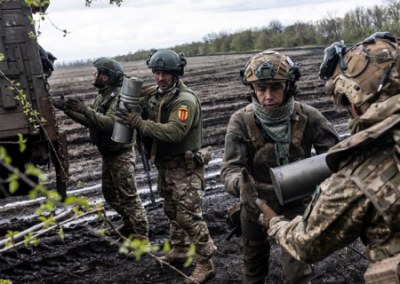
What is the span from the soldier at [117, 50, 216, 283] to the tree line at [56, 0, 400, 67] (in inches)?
1133

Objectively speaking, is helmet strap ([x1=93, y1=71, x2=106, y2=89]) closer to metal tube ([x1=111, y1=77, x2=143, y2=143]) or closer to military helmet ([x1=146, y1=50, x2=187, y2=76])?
military helmet ([x1=146, y1=50, x2=187, y2=76])

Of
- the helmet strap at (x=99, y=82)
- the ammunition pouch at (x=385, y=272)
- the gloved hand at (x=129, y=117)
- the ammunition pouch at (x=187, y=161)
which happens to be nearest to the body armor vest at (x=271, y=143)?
the ammunition pouch at (x=187, y=161)

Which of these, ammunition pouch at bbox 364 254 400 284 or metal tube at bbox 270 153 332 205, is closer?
ammunition pouch at bbox 364 254 400 284

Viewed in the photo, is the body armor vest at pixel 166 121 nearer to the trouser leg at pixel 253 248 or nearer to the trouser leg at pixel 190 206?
the trouser leg at pixel 190 206

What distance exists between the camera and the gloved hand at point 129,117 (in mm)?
4586

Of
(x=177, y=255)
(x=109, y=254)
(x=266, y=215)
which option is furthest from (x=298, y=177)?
(x=109, y=254)

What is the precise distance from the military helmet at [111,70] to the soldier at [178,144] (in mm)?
992

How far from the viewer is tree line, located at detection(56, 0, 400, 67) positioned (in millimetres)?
35000

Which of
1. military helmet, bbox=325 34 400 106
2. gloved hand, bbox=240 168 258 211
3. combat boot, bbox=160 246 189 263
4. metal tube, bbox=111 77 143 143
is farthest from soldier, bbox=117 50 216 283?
military helmet, bbox=325 34 400 106

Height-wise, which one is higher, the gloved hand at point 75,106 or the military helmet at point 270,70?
the military helmet at point 270,70

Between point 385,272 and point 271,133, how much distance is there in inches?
68.2

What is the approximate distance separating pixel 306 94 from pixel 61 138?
12218 millimetres

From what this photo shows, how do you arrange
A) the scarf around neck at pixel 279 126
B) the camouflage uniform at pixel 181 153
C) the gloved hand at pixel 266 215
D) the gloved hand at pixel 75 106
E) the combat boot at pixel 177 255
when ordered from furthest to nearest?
the gloved hand at pixel 75 106, the combat boot at pixel 177 255, the camouflage uniform at pixel 181 153, the scarf around neck at pixel 279 126, the gloved hand at pixel 266 215

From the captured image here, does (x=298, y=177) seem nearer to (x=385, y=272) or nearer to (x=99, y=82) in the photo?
(x=385, y=272)
